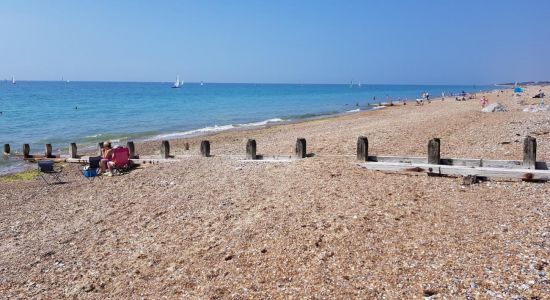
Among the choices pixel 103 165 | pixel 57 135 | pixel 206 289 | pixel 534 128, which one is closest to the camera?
pixel 206 289

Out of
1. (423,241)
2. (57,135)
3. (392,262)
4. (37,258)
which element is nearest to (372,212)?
(423,241)

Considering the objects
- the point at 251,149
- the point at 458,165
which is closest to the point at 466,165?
the point at 458,165

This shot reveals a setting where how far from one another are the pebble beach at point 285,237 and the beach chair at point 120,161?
188 centimetres

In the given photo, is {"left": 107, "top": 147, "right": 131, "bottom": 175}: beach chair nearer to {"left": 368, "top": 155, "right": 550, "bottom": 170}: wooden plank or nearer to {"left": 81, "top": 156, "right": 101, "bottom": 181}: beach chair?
{"left": 81, "top": 156, "right": 101, "bottom": 181}: beach chair

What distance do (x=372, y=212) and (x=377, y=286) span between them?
7.67 feet

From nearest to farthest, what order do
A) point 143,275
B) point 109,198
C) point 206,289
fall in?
point 206,289 < point 143,275 < point 109,198

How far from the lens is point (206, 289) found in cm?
544

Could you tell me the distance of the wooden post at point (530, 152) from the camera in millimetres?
8844

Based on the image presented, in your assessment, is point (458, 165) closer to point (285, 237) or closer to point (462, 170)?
point (462, 170)

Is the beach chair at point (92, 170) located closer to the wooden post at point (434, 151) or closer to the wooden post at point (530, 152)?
the wooden post at point (434, 151)

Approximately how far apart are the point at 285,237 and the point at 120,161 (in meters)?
8.43

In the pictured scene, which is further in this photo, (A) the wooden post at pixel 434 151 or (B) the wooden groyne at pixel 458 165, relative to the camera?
(A) the wooden post at pixel 434 151

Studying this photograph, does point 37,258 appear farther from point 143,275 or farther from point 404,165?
point 404,165

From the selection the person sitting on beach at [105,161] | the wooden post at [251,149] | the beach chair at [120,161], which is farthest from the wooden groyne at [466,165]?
the person sitting on beach at [105,161]
